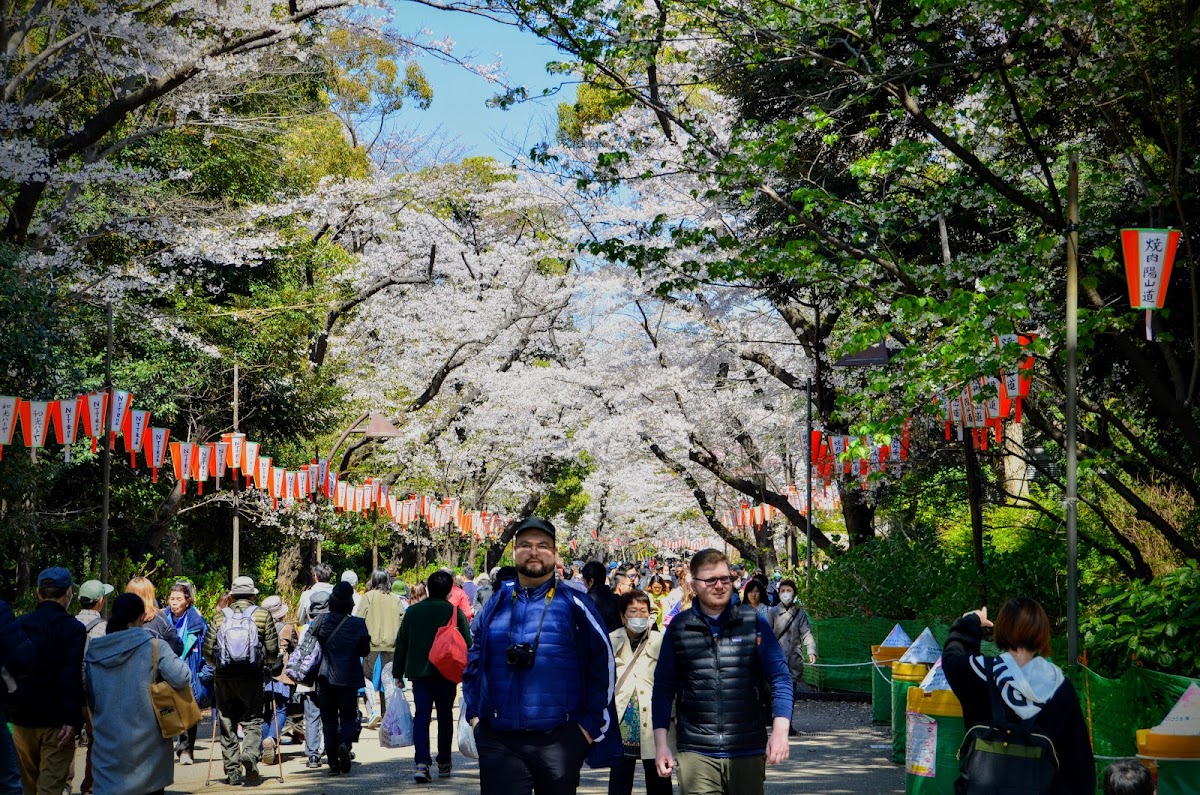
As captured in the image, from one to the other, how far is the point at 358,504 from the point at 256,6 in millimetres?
13994

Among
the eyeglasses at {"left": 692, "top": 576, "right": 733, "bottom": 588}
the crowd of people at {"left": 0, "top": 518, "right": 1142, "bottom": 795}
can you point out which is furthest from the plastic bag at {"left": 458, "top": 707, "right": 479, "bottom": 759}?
the eyeglasses at {"left": 692, "top": 576, "right": 733, "bottom": 588}

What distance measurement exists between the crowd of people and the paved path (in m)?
0.29

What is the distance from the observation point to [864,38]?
10.6m

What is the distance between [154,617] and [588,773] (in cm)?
400

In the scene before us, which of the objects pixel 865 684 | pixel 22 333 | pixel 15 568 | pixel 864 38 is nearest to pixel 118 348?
pixel 15 568

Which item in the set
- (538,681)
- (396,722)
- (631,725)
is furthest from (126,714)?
(396,722)

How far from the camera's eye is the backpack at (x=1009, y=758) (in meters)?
4.96

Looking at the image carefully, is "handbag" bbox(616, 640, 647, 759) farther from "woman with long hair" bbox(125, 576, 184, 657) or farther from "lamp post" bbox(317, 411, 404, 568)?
"lamp post" bbox(317, 411, 404, 568)

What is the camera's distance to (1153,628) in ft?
24.9

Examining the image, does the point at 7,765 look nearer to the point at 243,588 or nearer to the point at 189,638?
the point at 243,588

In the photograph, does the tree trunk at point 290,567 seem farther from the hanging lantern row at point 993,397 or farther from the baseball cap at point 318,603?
the hanging lantern row at point 993,397

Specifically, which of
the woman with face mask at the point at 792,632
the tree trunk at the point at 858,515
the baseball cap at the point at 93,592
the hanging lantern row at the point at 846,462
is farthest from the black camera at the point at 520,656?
the tree trunk at the point at 858,515

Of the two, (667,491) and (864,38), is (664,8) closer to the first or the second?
(864,38)

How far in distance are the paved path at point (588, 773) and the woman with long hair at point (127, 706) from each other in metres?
3.06
